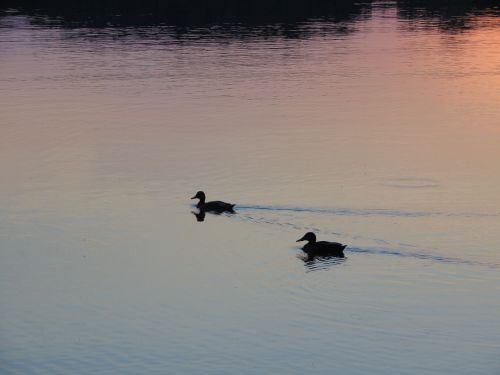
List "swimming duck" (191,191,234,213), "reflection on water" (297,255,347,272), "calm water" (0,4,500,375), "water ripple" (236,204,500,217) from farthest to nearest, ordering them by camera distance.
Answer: "swimming duck" (191,191,234,213) → "water ripple" (236,204,500,217) → "reflection on water" (297,255,347,272) → "calm water" (0,4,500,375)

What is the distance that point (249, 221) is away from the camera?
29438 millimetres

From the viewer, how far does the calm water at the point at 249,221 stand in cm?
2145

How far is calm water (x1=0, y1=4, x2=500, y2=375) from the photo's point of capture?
21453 mm

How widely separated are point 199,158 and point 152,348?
53.4 ft

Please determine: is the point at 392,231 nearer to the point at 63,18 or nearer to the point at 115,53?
the point at 115,53

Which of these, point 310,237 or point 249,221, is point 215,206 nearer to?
point 249,221

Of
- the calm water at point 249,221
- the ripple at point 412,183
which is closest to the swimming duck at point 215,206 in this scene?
the calm water at point 249,221

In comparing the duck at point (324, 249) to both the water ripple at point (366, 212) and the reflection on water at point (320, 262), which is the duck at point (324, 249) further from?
the water ripple at point (366, 212)

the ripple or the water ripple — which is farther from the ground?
the water ripple

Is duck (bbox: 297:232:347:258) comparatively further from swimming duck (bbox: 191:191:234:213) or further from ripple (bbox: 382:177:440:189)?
ripple (bbox: 382:177:440:189)

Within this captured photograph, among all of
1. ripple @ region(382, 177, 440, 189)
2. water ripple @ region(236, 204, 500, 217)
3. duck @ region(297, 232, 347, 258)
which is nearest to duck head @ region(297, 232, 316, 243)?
duck @ region(297, 232, 347, 258)

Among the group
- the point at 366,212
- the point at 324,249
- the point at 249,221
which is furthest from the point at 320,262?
the point at 366,212

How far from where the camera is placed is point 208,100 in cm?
4831

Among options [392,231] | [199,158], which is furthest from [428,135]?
[392,231]
